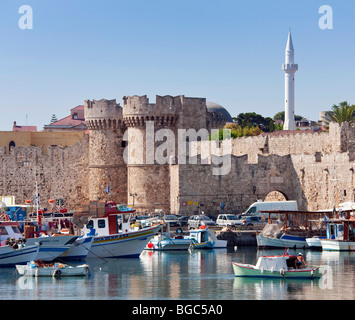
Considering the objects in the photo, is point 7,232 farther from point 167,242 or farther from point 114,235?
point 167,242

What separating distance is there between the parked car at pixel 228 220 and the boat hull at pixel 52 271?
15258 millimetres

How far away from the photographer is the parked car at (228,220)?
52562mm

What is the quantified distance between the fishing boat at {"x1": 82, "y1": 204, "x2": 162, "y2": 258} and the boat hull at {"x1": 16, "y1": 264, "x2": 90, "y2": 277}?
6.31m

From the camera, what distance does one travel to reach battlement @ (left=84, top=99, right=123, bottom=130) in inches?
2309

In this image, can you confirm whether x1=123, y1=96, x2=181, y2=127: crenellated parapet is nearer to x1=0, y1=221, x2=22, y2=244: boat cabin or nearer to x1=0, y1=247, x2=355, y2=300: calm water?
x1=0, y1=247, x2=355, y2=300: calm water

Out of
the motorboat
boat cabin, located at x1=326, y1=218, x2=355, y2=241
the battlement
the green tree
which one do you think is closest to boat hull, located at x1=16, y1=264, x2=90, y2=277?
the motorboat

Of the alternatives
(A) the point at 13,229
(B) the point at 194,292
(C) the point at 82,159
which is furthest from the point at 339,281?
(C) the point at 82,159

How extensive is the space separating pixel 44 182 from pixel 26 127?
34.5 meters

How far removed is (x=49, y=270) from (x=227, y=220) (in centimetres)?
1664

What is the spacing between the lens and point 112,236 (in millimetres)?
44781

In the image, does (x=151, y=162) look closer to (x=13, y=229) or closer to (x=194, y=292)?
(x=13, y=229)

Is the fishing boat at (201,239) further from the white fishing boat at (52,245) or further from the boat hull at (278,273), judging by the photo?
the boat hull at (278,273)

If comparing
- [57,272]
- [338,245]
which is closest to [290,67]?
[338,245]
